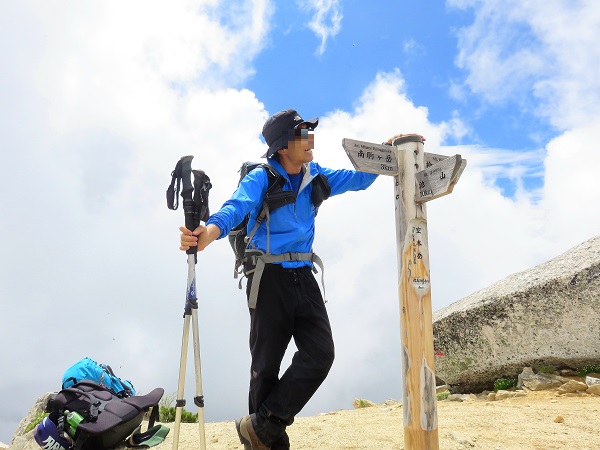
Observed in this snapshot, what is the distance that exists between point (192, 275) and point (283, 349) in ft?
3.83

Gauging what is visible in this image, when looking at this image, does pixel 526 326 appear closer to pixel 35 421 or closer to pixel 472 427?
pixel 472 427

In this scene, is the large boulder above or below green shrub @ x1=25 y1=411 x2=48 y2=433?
above

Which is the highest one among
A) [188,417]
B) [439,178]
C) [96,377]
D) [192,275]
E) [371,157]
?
[371,157]

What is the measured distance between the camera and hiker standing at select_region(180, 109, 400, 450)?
5.11 meters

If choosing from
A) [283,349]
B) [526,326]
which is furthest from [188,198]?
[526,326]

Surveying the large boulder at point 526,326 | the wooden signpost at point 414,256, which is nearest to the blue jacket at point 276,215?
the wooden signpost at point 414,256

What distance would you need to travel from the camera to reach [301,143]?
17.9ft

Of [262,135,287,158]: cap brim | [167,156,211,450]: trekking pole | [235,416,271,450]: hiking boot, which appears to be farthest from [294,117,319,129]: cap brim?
[235,416,271,450]: hiking boot

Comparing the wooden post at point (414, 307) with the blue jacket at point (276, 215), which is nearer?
the blue jacket at point (276, 215)

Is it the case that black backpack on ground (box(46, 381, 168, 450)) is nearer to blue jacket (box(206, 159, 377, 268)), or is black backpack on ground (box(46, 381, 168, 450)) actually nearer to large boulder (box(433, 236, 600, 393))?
blue jacket (box(206, 159, 377, 268))

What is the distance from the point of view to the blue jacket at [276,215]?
4852 millimetres

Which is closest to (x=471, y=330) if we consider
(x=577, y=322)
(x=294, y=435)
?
(x=577, y=322)

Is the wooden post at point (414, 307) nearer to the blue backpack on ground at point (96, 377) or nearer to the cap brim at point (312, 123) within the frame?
the cap brim at point (312, 123)

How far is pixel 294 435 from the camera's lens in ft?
24.7
